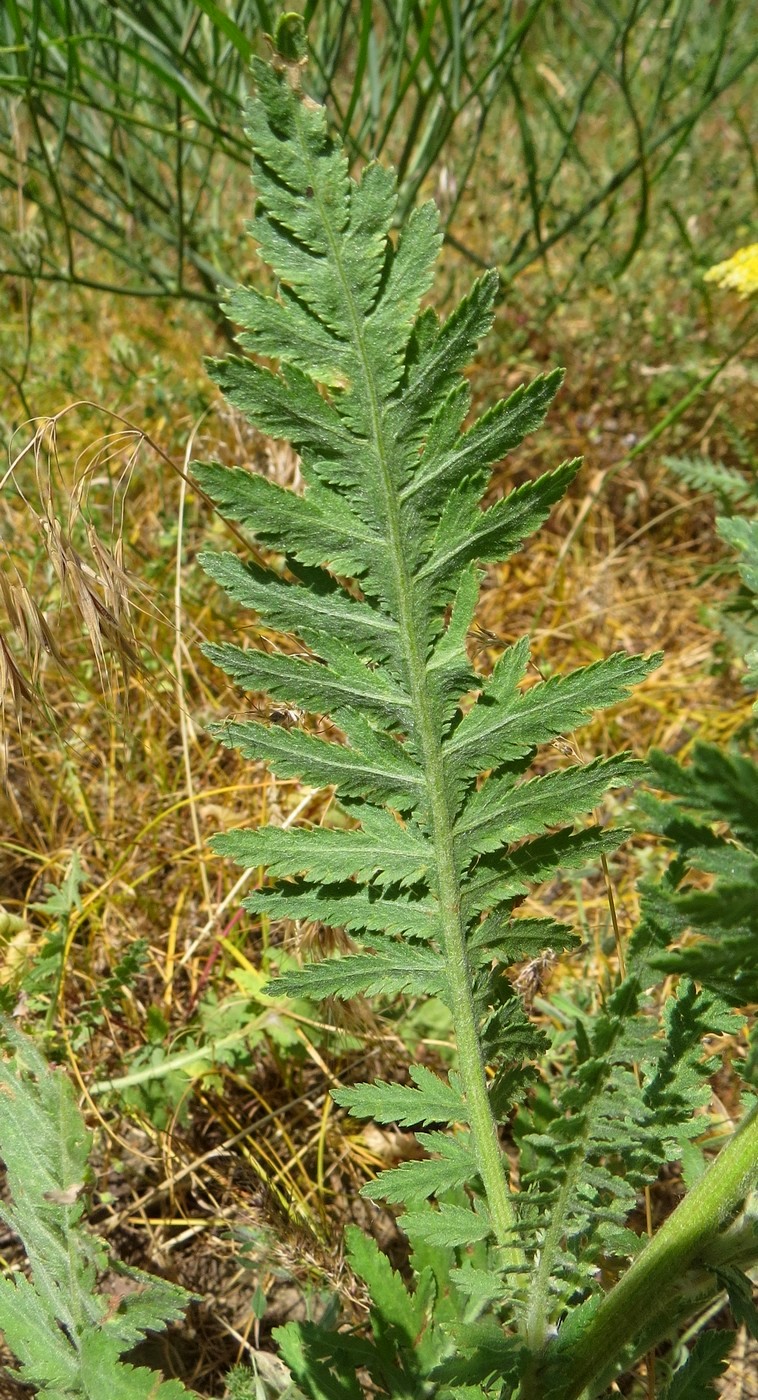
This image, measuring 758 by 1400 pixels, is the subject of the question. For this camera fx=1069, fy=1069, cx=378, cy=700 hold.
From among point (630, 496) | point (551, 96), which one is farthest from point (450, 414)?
point (551, 96)

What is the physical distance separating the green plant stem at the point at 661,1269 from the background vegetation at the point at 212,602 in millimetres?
568

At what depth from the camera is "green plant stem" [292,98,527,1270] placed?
1.21 metres

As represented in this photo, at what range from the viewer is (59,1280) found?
4.49 feet

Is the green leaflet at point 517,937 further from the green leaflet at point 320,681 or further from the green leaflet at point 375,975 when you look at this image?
the green leaflet at point 320,681

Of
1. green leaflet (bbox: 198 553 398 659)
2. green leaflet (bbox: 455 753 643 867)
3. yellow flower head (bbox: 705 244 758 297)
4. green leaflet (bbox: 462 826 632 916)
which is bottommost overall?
green leaflet (bbox: 462 826 632 916)

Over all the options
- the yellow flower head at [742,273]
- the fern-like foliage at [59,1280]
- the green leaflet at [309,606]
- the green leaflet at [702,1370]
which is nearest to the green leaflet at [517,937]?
the green leaflet at [309,606]

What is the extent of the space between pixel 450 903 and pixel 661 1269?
434mm

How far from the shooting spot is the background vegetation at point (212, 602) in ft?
6.14

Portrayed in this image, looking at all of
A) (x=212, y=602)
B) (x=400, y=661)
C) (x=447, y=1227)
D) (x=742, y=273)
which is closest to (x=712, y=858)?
(x=400, y=661)

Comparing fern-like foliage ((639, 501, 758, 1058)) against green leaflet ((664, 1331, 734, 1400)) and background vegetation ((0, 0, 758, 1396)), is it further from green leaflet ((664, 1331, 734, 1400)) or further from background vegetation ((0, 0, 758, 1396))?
A: background vegetation ((0, 0, 758, 1396))

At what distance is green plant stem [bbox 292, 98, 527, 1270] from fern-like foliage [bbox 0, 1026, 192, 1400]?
408 millimetres

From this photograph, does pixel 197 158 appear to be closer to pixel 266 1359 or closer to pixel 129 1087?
pixel 129 1087

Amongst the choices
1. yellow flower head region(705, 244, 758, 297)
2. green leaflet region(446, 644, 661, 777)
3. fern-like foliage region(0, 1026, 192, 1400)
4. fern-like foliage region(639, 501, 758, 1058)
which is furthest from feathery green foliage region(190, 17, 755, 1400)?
yellow flower head region(705, 244, 758, 297)

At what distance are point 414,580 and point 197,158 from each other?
3456mm
